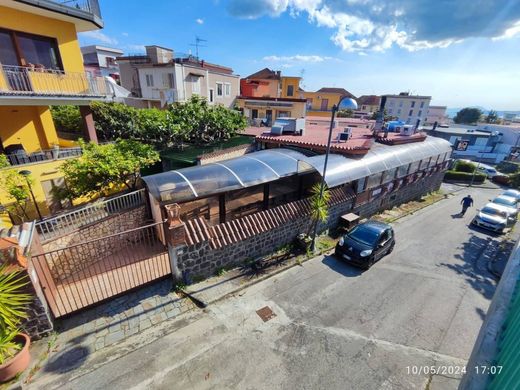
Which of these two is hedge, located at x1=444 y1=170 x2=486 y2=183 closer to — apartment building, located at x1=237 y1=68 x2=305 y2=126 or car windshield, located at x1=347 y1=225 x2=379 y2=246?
apartment building, located at x1=237 y1=68 x2=305 y2=126

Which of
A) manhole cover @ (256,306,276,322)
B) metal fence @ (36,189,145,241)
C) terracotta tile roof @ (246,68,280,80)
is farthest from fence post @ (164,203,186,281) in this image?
terracotta tile roof @ (246,68,280,80)

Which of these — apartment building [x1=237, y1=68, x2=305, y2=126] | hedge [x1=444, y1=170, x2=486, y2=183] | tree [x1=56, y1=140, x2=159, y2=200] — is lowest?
hedge [x1=444, y1=170, x2=486, y2=183]

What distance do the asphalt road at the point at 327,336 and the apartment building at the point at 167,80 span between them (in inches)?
914

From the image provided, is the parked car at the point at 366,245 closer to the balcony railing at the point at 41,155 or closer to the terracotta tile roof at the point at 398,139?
the terracotta tile roof at the point at 398,139

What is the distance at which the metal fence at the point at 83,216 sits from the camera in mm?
9305

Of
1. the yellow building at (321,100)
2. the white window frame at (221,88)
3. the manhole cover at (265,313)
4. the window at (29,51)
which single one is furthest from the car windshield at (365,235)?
the yellow building at (321,100)

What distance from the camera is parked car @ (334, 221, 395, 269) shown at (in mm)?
10047

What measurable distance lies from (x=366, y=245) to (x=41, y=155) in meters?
16.1

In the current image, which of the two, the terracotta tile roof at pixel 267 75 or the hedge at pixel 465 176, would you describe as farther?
the terracotta tile roof at pixel 267 75

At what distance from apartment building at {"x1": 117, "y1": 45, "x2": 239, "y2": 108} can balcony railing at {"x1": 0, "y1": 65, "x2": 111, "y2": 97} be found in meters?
13.1

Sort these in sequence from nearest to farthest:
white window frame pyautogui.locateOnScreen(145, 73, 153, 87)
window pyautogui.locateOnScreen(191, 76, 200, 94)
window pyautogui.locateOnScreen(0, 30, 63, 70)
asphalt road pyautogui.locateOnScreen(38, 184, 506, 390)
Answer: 1. asphalt road pyautogui.locateOnScreen(38, 184, 506, 390)
2. window pyautogui.locateOnScreen(0, 30, 63, 70)
3. window pyautogui.locateOnScreen(191, 76, 200, 94)
4. white window frame pyautogui.locateOnScreen(145, 73, 153, 87)

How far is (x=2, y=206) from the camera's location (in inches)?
410

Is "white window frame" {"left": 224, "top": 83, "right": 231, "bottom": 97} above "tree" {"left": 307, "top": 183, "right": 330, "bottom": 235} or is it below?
above

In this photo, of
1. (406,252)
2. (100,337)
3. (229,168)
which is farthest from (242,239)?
(406,252)
